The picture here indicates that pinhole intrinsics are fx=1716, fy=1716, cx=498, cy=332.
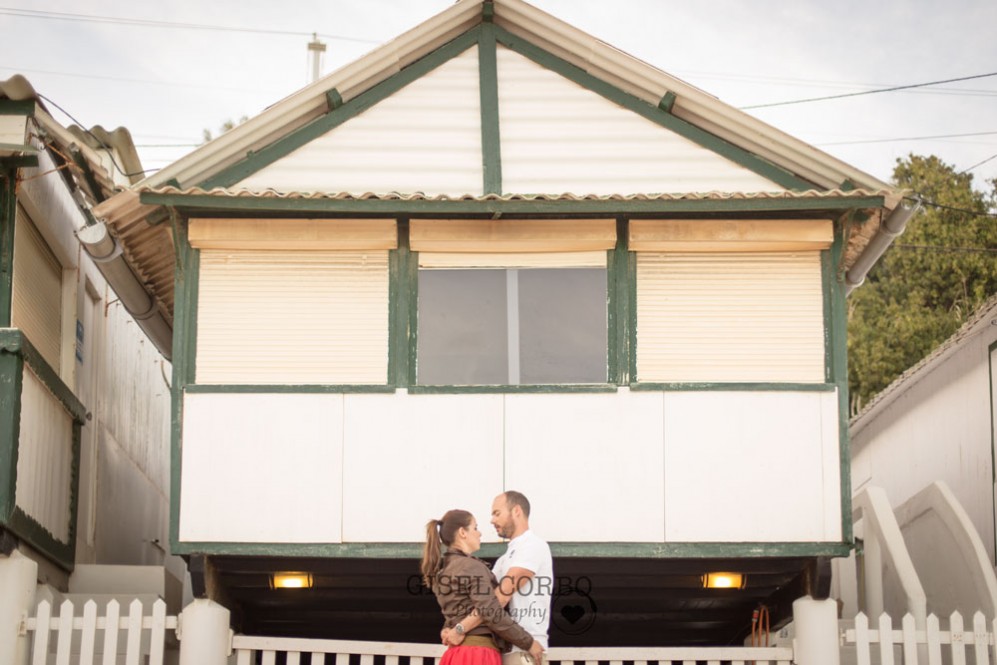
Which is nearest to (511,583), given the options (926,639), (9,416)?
(926,639)

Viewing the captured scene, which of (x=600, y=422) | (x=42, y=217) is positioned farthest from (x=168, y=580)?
(x=600, y=422)

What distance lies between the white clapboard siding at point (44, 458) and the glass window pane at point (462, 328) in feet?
10.6

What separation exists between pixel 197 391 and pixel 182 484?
2.49 ft

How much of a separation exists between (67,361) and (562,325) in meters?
5.25

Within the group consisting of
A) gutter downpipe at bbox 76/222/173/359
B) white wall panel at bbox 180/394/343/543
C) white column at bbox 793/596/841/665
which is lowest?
white column at bbox 793/596/841/665

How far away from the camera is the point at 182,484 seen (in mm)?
13703

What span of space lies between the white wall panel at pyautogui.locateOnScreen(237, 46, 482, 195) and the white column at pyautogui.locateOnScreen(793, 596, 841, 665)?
4.43 metres

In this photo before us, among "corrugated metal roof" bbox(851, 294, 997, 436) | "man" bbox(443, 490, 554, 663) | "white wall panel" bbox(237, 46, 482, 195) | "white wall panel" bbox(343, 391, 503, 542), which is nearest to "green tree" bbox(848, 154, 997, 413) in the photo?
"corrugated metal roof" bbox(851, 294, 997, 436)

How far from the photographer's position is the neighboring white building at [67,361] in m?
13.9

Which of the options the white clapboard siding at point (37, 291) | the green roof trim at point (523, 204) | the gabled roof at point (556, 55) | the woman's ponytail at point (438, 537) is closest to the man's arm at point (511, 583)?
the woman's ponytail at point (438, 537)

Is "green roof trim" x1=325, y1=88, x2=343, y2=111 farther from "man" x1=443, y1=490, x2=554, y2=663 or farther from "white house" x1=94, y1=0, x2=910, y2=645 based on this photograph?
"man" x1=443, y1=490, x2=554, y2=663

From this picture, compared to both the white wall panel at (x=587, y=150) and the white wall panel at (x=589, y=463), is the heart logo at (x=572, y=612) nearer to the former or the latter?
the white wall panel at (x=589, y=463)

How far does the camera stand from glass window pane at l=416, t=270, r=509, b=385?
14.0 metres

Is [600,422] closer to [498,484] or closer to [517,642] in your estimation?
[498,484]
